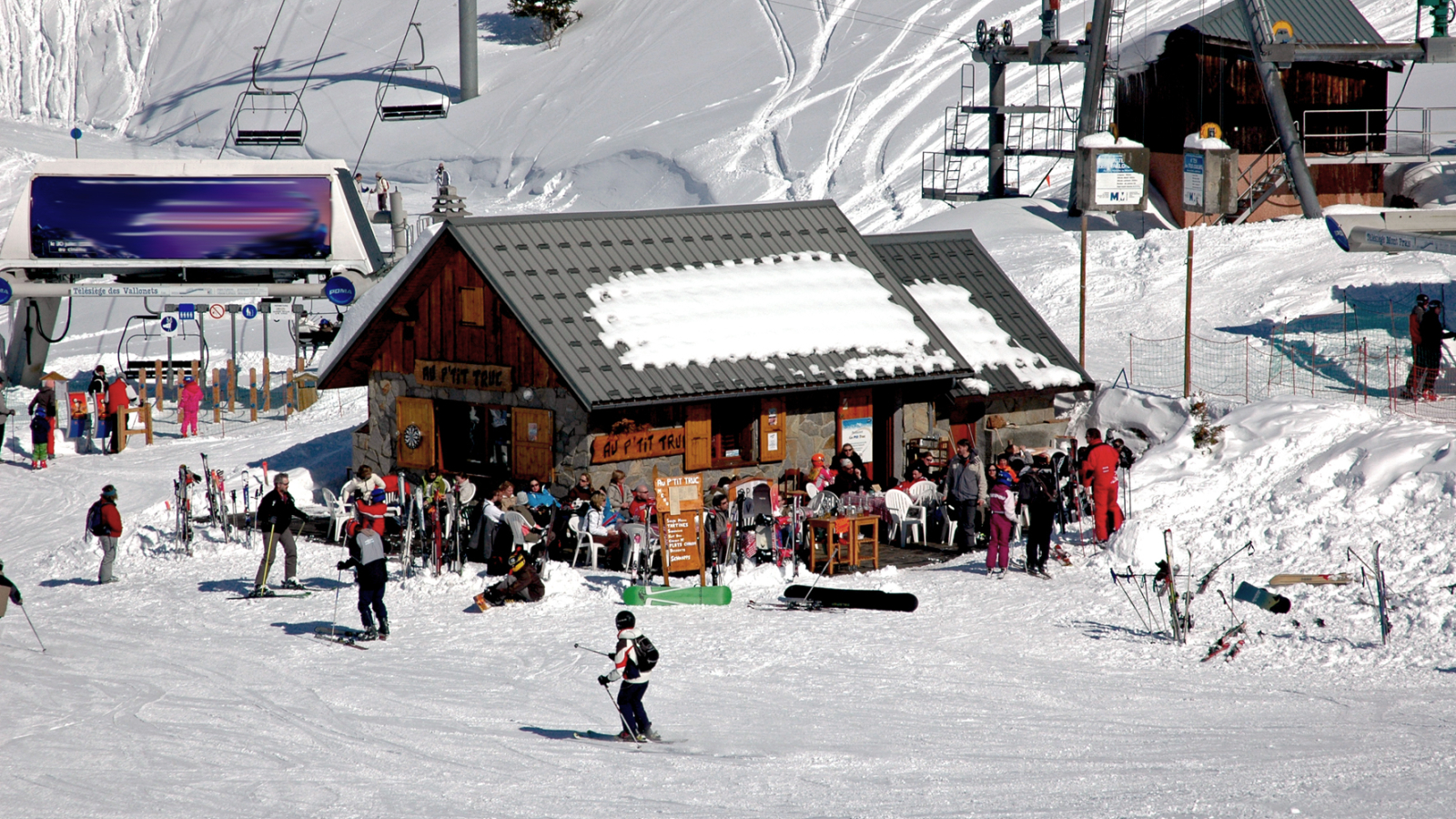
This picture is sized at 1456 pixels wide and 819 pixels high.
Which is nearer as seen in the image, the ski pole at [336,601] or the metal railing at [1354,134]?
the ski pole at [336,601]

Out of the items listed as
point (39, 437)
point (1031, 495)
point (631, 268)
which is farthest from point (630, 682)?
point (39, 437)

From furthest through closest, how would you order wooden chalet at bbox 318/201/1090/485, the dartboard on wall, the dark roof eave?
the dartboard on wall
wooden chalet at bbox 318/201/1090/485
the dark roof eave

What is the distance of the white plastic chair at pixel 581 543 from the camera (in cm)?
1833

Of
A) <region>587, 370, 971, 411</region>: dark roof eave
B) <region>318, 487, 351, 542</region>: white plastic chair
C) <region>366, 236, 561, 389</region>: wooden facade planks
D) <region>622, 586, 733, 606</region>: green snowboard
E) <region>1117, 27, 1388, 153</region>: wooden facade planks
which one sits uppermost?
<region>1117, 27, 1388, 153</region>: wooden facade planks

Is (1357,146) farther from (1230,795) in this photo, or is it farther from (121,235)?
(1230,795)

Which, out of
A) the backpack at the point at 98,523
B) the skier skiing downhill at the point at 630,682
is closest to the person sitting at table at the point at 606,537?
the backpack at the point at 98,523

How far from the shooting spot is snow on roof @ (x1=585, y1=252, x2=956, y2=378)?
20.5 meters

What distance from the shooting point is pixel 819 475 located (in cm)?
2070

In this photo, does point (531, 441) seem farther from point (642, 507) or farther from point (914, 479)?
point (914, 479)

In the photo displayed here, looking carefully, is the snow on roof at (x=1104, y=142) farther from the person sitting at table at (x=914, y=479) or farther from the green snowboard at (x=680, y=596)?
the green snowboard at (x=680, y=596)

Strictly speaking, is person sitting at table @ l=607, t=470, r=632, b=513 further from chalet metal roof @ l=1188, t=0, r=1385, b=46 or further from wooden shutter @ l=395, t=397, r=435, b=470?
chalet metal roof @ l=1188, t=0, r=1385, b=46

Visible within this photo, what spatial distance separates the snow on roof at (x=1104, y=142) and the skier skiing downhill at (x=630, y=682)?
82.5ft

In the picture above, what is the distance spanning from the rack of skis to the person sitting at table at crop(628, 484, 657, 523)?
5.17 metres

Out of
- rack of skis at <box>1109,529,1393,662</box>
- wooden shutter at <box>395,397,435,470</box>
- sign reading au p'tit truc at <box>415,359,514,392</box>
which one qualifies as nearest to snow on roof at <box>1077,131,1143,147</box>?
sign reading au p'tit truc at <box>415,359,514,392</box>
